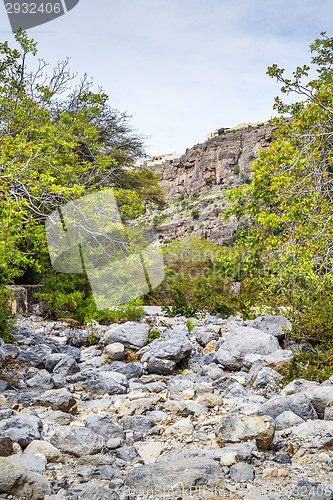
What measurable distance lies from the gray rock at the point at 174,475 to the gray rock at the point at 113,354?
12.5 ft

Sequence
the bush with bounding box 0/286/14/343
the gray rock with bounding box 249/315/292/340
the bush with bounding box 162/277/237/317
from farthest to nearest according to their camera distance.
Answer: the bush with bounding box 162/277/237/317
the gray rock with bounding box 249/315/292/340
the bush with bounding box 0/286/14/343

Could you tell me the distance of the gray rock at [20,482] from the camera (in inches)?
87.8

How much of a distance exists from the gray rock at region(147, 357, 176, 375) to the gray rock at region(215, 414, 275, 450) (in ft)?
8.48

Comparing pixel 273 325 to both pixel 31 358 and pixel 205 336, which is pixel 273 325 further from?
pixel 31 358

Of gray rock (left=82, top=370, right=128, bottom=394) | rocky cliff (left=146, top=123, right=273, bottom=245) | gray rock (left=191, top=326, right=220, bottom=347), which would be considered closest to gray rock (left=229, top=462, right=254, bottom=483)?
gray rock (left=82, top=370, right=128, bottom=394)

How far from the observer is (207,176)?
88312 millimetres

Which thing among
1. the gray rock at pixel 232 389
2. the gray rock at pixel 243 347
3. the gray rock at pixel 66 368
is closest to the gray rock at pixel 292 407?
the gray rock at pixel 232 389

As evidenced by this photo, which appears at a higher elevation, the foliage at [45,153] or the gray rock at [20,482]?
the foliage at [45,153]

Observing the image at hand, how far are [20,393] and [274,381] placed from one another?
3.01m

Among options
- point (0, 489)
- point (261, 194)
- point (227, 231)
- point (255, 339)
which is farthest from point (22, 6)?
point (227, 231)

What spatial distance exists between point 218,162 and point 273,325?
84.5m

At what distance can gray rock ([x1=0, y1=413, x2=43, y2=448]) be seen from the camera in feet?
10.2

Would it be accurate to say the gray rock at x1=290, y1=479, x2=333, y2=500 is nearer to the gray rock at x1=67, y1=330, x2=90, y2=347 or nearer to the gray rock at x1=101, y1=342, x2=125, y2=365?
the gray rock at x1=101, y1=342, x2=125, y2=365

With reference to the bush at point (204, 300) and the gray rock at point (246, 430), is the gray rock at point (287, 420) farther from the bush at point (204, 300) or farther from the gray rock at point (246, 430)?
the bush at point (204, 300)
